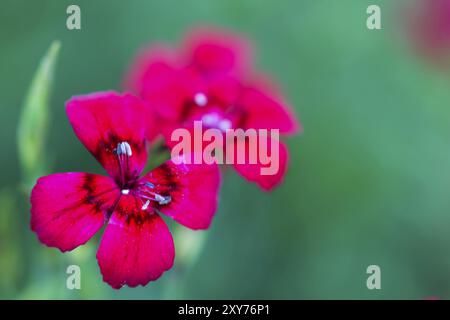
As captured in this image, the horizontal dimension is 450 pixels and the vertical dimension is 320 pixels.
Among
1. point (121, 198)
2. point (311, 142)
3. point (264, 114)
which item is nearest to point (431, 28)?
point (311, 142)

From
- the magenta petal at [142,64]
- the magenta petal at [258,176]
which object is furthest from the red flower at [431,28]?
the magenta petal at [258,176]

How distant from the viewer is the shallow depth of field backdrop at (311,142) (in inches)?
80.7

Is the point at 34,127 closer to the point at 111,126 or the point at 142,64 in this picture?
the point at 111,126

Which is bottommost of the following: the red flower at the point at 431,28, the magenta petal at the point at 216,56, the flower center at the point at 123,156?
the flower center at the point at 123,156

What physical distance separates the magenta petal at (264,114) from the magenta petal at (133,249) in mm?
314

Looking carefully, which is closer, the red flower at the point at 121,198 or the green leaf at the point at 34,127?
the red flower at the point at 121,198

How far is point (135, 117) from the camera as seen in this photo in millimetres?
1070

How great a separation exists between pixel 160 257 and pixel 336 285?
3.82ft

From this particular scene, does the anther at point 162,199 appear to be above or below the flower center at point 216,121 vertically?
below

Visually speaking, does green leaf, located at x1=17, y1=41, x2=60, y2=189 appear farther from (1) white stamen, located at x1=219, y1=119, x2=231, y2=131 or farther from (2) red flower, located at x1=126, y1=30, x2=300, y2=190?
(1) white stamen, located at x1=219, y1=119, x2=231, y2=131

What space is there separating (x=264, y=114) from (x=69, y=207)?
44 cm

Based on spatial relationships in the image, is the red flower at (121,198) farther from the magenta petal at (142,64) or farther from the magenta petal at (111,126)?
the magenta petal at (142,64)

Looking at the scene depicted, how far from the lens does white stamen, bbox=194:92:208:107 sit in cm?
127

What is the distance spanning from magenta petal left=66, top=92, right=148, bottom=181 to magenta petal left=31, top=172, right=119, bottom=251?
5 cm
